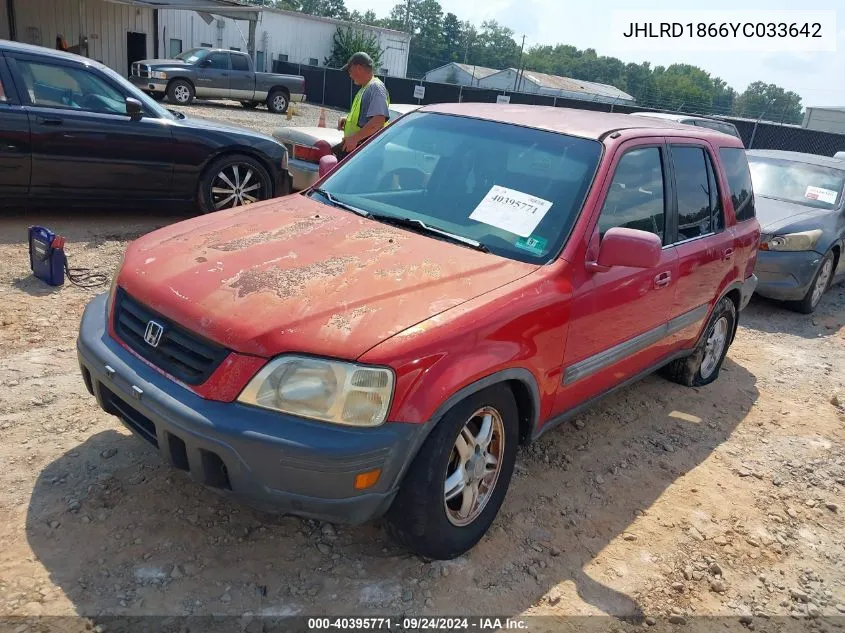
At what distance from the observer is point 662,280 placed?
143 inches

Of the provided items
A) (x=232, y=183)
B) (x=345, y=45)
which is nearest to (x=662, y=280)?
(x=232, y=183)

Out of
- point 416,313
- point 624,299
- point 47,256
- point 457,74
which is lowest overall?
point 47,256

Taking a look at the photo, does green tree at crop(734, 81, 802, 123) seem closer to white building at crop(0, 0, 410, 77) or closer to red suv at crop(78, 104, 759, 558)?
white building at crop(0, 0, 410, 77)

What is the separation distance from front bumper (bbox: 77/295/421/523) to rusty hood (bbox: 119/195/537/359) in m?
0.24

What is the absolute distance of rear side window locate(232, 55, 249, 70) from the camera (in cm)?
2277

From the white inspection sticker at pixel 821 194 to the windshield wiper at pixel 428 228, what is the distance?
255 inches

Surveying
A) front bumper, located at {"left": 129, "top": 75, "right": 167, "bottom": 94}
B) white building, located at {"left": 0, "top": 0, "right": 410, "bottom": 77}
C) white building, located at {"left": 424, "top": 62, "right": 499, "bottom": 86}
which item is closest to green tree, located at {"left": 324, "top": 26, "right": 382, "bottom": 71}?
white building, located at {"left": 0, "top": 0, "right": 410, "bottom": 77}

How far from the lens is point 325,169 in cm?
418

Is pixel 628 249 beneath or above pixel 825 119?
beneath

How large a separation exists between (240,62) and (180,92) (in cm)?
257

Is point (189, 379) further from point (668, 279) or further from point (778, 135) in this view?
point (778, 135)

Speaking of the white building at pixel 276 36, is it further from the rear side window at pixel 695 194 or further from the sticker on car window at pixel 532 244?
the sticker on car window at pixel 532 244

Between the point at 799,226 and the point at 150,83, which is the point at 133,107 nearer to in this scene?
the point at 799,226

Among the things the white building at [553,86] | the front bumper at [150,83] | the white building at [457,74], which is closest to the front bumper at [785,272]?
the front bumper at [150,83]
